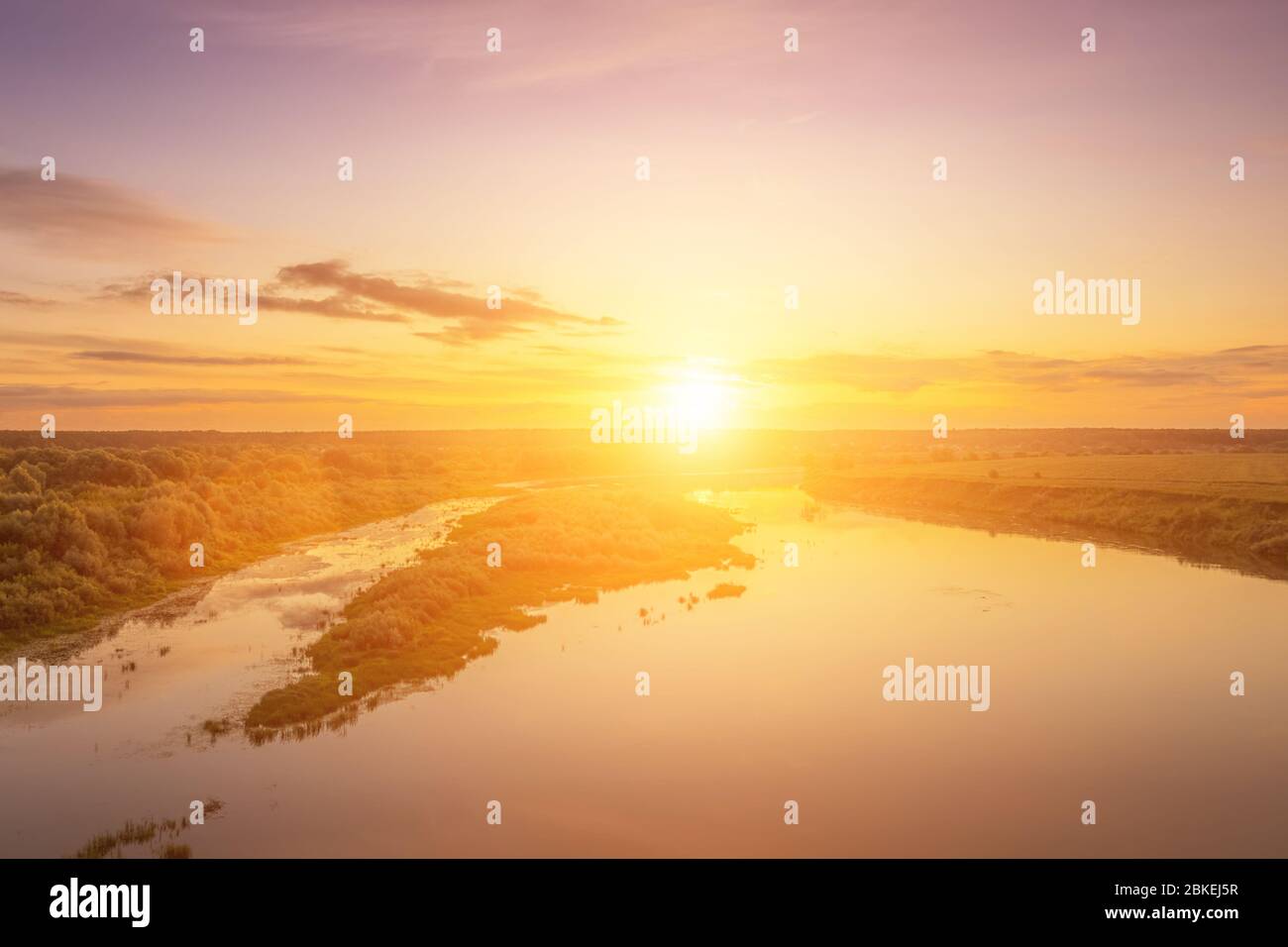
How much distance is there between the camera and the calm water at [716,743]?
17797 mm

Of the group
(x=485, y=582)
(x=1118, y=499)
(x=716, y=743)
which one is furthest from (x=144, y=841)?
(x=1118, y=499)

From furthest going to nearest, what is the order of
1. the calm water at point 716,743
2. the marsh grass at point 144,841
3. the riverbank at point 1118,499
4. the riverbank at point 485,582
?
1. the riverbank at point 1118,499
2. the riverbank at point 485,582
3. the calm water at point 716,743
4. the marsh grass at point 144,841

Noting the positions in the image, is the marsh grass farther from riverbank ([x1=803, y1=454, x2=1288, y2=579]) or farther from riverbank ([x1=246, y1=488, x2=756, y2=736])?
riverbank ([x1=803, y1=454, x2=1288, y2=579])

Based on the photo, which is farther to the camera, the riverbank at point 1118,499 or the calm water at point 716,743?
the riverbank at point 1118,499

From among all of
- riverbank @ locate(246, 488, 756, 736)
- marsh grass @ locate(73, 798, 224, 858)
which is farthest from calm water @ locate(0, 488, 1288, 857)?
riverbank @ locate(246, 488, 756, 736)

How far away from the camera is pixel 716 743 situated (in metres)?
23.2

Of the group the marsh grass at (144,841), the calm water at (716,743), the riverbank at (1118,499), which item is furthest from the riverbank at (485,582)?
the riverbank at (1118,499)

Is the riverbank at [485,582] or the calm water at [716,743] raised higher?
the riverbank at [485,582]

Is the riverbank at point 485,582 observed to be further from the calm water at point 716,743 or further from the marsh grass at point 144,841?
the marsh grass at point 144,841

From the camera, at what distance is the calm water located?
17.8 meters

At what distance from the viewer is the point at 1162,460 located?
99000mm

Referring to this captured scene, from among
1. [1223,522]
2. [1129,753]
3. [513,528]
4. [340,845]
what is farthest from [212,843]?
[1223,522]

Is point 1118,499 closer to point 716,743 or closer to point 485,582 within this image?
point 485,582

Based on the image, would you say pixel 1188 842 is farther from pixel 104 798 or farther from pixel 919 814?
pixel 104 798
